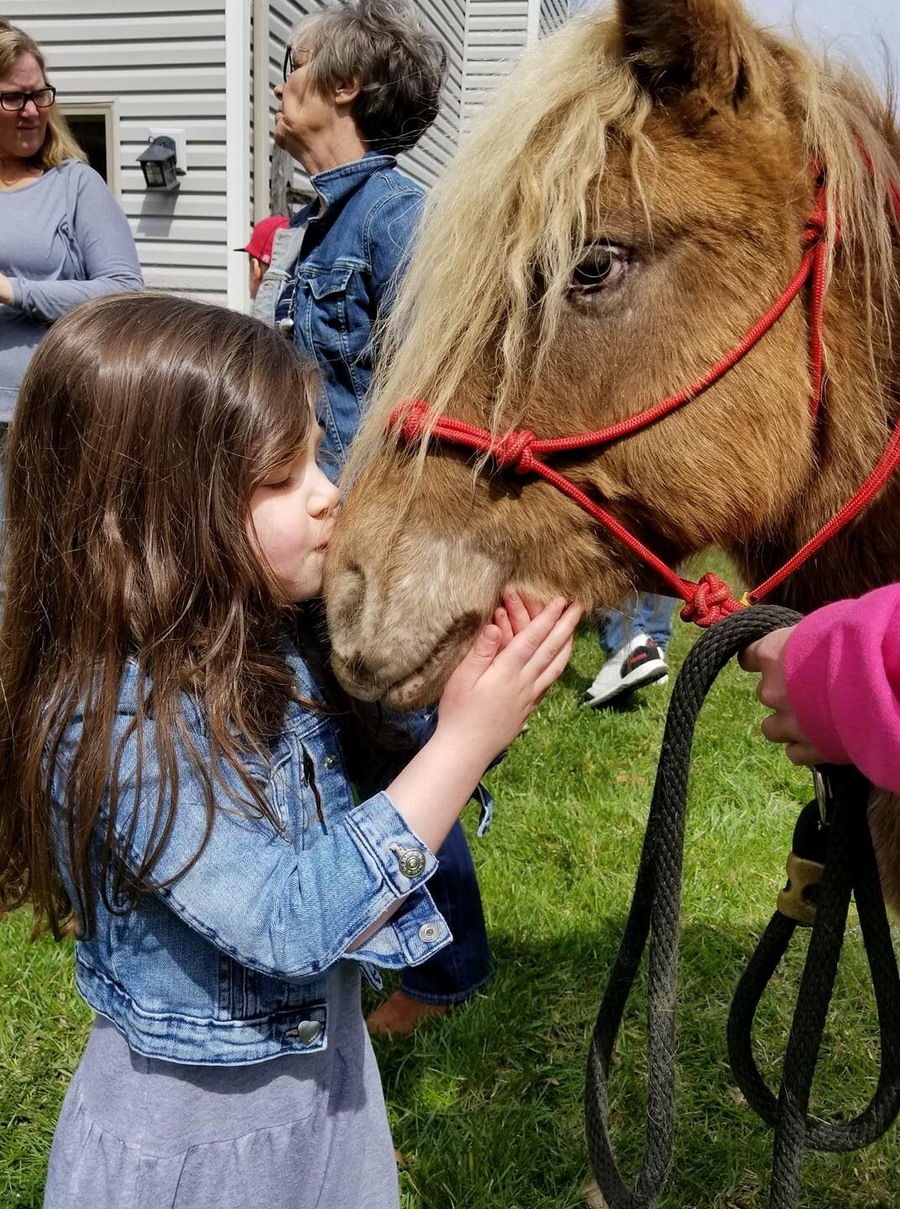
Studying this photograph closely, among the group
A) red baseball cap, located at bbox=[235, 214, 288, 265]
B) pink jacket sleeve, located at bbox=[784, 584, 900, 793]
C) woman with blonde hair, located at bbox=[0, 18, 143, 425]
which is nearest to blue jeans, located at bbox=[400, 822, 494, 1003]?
pink jacket sleeve, located at bbox=[784, 584, 900, 793]

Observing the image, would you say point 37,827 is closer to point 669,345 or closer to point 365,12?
point 669,345

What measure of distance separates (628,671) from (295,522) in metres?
2.96

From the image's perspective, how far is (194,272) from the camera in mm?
6484

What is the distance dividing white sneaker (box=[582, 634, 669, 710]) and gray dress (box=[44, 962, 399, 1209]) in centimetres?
280

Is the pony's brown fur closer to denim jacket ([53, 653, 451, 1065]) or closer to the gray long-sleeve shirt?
denim jacket ([53, 653, 451, 1065])

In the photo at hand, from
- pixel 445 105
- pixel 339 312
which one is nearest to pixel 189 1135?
pixel 339 312

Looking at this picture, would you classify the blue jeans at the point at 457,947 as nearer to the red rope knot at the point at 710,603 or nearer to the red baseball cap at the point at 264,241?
the red rope knot at the point at 710,603

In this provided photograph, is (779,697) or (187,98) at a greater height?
(779,697)

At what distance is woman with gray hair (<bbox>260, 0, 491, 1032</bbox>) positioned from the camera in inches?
88.5

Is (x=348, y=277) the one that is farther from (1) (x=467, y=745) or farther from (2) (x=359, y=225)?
(1) (x=467, y=745)

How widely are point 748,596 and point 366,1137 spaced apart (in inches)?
38.6

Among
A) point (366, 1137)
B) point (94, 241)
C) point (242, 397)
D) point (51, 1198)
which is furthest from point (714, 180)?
point (94, 241)

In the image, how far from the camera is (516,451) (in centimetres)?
127

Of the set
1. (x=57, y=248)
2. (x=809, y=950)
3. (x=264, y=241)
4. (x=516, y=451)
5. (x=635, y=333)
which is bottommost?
(x=264, y=241)
